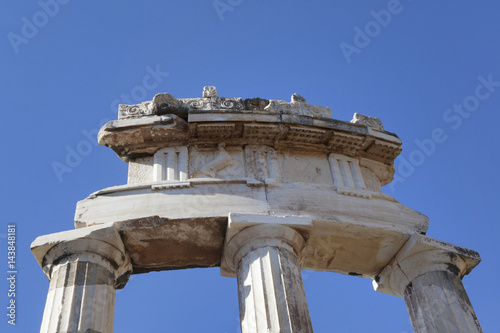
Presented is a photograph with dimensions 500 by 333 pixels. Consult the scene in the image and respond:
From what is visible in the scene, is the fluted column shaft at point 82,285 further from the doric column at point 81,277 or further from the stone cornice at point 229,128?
the stone cornice at point 229,128

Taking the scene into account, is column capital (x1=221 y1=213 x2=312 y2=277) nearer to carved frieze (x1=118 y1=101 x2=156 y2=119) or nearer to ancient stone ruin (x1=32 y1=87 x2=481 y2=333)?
ancient stone ruin (x1=32 y1=87 x2=481 y2=333)

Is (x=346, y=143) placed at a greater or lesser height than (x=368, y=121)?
lesser

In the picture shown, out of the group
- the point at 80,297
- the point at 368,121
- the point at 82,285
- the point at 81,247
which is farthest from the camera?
the point at 368,121

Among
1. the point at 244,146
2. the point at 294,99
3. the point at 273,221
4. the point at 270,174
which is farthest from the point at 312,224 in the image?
the point at 294,99

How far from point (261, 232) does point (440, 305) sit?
3597 millimetres

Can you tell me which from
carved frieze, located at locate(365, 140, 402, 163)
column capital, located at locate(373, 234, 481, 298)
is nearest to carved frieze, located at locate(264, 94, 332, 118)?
carved frieze, located at locate(365, 140, 402, 163)

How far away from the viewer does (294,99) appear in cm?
1416

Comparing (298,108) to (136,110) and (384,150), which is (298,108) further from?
(136,110)

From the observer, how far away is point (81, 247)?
424 inches

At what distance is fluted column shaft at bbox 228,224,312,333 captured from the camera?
9953mm

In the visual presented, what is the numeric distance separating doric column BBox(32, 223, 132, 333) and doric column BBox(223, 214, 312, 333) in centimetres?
216

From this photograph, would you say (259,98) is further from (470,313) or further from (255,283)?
(470,313)

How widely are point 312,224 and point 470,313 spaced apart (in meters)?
3.33

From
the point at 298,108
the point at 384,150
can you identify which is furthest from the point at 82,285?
the point at 384,150
